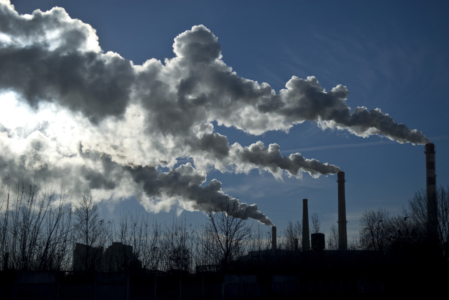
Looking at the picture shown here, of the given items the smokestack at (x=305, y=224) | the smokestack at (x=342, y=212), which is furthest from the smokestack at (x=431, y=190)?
the smokestack at (x=305, y=224)

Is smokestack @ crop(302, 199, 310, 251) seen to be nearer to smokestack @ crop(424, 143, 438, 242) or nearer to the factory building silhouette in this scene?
the factory building silhouette

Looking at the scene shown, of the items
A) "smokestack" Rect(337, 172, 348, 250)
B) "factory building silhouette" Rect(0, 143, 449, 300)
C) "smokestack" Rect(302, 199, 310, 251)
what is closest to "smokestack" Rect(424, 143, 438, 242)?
"factory building silhouette" Rect(0, 143, 449, 300)

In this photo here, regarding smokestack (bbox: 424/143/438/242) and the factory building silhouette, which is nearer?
the factory building silhouette

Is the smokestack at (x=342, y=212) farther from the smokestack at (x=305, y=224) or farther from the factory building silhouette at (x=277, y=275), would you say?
the smokestack at (x=305, y=224)

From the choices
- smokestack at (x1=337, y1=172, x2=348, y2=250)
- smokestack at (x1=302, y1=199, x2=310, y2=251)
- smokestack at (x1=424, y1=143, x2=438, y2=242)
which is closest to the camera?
smokestack at (x1=424, y1=143, x2=438, y2=242)

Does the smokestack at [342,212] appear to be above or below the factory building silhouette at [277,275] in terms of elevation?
above

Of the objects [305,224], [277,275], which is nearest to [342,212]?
[305,224]

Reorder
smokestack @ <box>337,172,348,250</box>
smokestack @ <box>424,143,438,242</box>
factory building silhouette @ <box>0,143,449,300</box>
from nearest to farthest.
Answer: factory building silhouette @ <box>0,143,449,300</box> < smokestack @ <box>424,143,438,242</box> < smokestack @ <box>337,172,348,250</box>

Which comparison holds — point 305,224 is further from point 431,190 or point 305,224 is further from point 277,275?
point 277,275

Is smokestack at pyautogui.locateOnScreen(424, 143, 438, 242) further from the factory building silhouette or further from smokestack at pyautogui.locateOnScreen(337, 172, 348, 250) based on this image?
smokestack at pyautogui.locateOnScreen(337, 172, 348, 250)

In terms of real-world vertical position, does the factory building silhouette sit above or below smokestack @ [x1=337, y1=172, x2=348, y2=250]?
below

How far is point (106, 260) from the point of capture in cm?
2661

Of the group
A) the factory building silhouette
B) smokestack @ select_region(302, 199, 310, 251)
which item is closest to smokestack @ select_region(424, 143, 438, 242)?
the factory building silhouette

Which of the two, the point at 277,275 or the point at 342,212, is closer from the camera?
the point at 277,275
